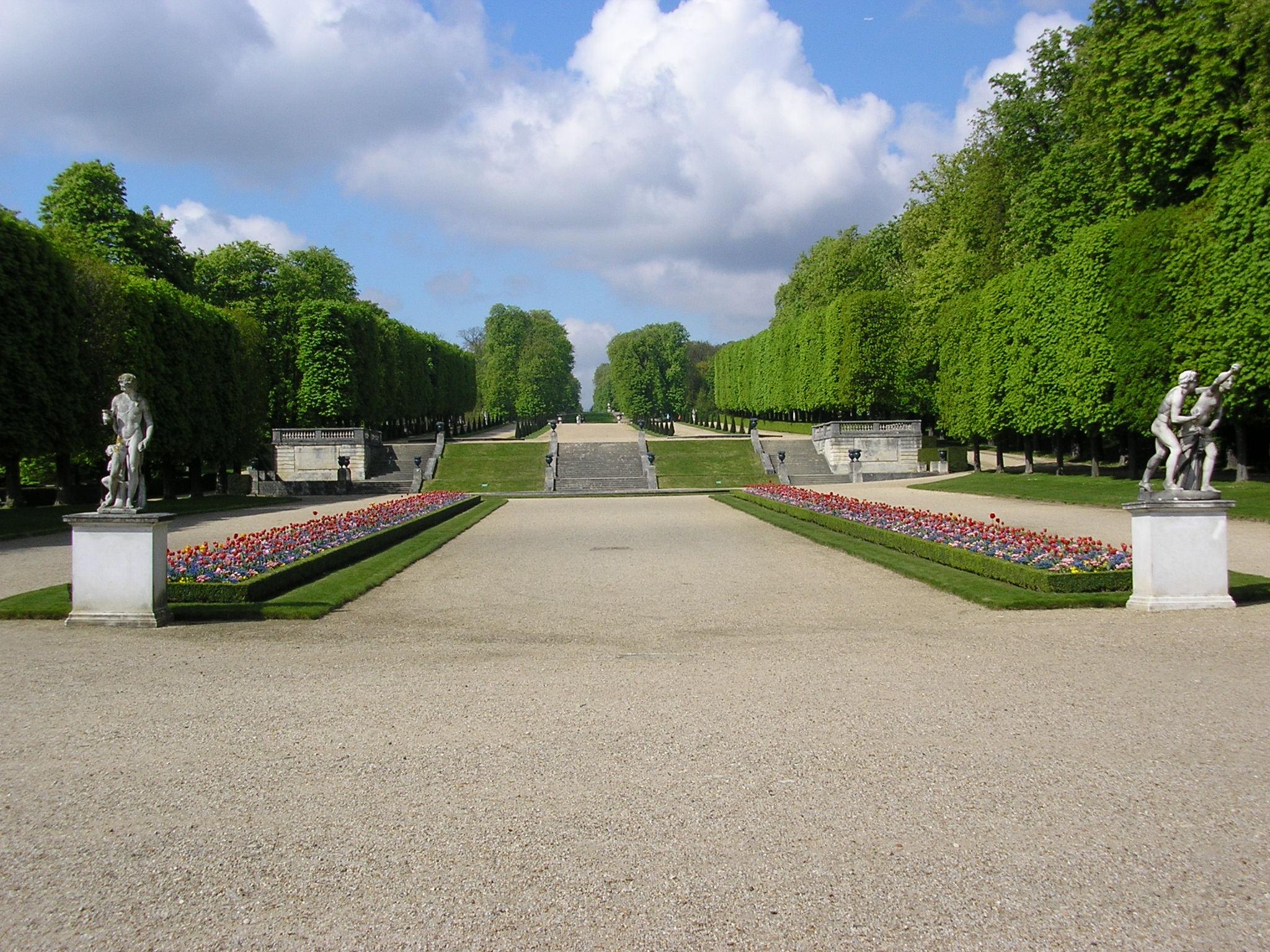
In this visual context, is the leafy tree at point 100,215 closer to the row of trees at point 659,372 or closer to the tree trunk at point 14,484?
the tree trunk at point 14,484

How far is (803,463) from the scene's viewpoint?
2111 inches

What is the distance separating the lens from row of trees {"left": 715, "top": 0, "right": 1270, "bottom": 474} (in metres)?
29.6

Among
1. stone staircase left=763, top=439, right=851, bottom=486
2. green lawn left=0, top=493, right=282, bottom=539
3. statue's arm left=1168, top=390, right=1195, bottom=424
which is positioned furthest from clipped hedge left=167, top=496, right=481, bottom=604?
stone staircase left=763, top=439, right=851, bottom=486

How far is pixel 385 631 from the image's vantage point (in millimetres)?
11523

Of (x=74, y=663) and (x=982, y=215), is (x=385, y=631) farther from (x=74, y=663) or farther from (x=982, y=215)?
(x=982, y=215)

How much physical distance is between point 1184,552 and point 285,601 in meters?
10.9

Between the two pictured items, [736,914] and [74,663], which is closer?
[736,914]

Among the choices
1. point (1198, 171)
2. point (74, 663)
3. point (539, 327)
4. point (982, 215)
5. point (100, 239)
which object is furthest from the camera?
point (539, 327)

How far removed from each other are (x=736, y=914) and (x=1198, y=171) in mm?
36054

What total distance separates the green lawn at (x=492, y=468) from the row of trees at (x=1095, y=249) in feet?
67.3

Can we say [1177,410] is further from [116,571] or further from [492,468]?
[492,468]

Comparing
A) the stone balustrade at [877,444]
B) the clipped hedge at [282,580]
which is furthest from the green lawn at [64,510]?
the stone balustrade at [877,444]

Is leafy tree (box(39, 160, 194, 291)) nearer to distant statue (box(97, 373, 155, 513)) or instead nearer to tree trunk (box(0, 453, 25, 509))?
tree trunk (box(0, 453, 25, 509))

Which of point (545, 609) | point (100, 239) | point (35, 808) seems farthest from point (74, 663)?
point (100, 239)
